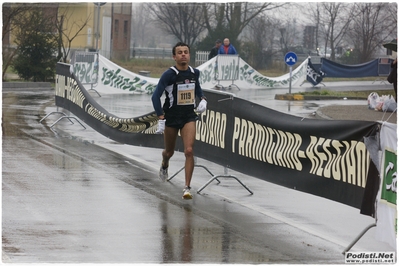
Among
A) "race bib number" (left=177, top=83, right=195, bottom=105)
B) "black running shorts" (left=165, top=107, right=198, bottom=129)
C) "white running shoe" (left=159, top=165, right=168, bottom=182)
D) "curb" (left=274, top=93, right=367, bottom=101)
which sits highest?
"race bib number" (left=177, top=83, right=195, bottom=105)

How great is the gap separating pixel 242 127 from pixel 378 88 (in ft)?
96.9

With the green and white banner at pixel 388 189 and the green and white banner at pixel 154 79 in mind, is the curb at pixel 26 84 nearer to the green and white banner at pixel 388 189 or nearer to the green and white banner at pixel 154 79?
the green and white banner at pixel 154 79

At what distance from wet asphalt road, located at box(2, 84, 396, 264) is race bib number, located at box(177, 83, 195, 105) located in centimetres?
126

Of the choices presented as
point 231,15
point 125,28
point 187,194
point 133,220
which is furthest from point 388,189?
point 125,28

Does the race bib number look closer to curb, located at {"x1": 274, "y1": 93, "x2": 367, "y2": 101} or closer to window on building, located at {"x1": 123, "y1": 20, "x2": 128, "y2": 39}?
curb, located at {"x1": 274, "y1": 93, "x2": 367, "y2": 101}

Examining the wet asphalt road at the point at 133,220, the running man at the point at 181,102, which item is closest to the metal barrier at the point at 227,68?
the wet asphalt road at the point at 133,220

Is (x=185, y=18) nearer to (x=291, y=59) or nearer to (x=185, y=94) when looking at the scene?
(x=291, y=59)

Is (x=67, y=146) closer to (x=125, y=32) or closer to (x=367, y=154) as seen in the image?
(x=367, y=154)

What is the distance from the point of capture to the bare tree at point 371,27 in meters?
44.5

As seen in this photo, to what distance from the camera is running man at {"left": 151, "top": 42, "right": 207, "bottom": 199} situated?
34.9ft

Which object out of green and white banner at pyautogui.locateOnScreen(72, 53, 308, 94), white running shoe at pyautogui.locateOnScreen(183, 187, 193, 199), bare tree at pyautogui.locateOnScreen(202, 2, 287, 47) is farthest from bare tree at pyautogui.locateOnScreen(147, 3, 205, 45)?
white running shoe at pyautogui.locateOnScreen(183, 187, 193, 199)

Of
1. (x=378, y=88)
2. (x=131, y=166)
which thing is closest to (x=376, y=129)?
(x=131, y=166)

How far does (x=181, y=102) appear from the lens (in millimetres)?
10805

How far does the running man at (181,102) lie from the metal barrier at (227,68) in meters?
22.9
